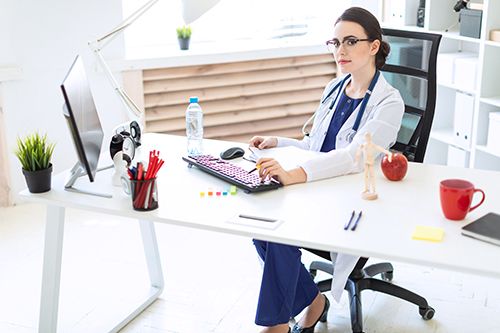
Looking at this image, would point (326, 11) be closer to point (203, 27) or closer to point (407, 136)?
point (203, 27)

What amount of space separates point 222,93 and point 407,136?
1887 millimetres

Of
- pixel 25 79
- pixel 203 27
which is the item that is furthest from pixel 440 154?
pixel 25 79

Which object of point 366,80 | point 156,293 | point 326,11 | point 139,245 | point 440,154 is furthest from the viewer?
point 326,11

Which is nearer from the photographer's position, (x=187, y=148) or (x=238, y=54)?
(x=187, y=148)

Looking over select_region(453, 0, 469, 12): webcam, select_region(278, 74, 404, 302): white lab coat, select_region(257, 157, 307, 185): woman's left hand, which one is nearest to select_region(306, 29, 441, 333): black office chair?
select_region(278, 74, 404, 302): white lab coat

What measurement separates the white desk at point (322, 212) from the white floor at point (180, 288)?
1.41 ft

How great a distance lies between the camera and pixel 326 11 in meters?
4.81

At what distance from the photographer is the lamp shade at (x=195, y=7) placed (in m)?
2.53

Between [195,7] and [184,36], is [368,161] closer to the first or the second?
[195,7]

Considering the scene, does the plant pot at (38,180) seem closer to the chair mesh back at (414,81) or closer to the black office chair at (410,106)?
the black office chair at (410,106)

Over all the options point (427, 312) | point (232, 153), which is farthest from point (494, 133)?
point (232, 153)

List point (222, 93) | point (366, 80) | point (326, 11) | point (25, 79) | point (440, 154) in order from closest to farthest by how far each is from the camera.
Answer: point (366, 80) < point (25, 79) < point (440, 154) < point (222, 93) < point (326, 11)

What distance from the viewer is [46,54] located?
12.7ft


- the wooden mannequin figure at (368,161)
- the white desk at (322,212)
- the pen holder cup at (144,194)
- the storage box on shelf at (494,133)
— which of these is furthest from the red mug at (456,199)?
the storage box on shelf at (494,133)
